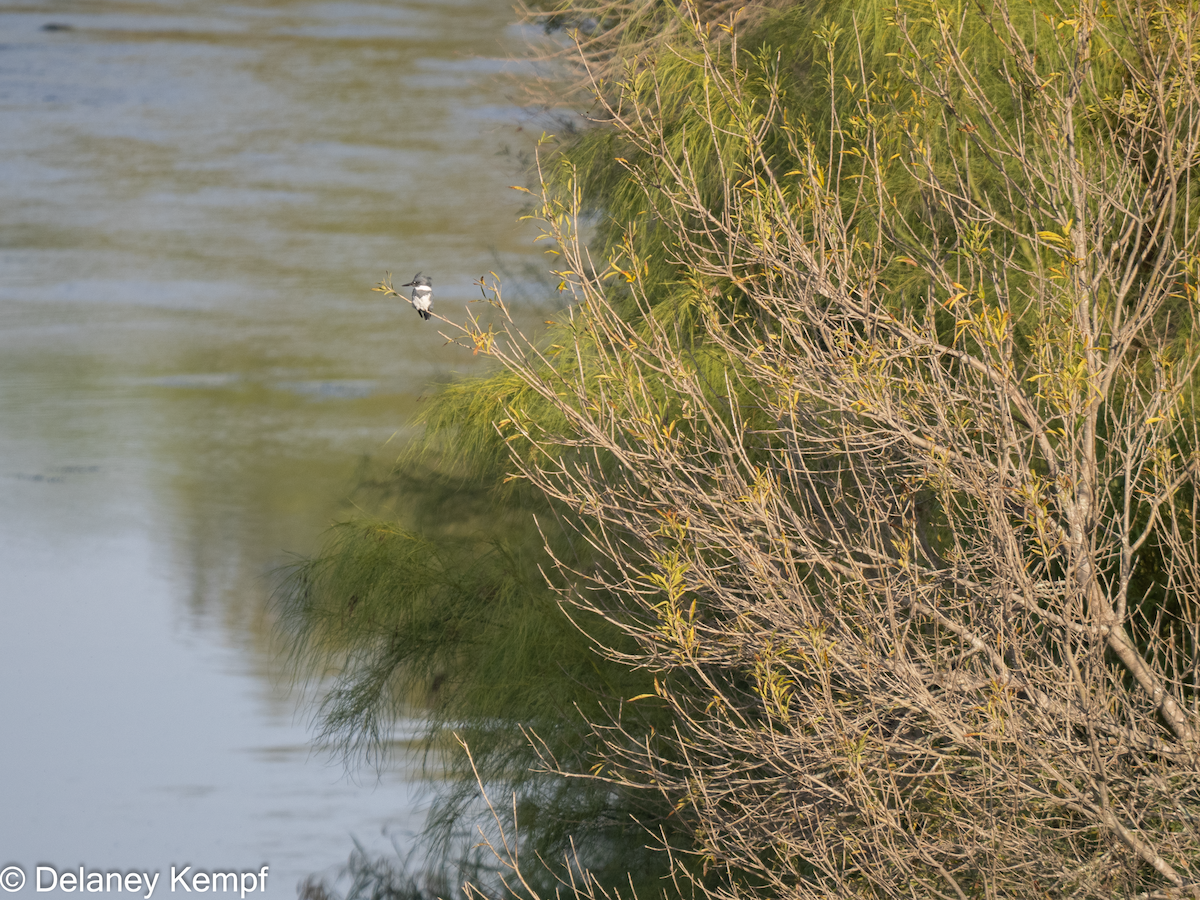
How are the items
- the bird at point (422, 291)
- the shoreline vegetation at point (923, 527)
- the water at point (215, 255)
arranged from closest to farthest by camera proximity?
the shoreline vegetation at point (923, 527) → the bird at point (422, 291) → the water at point (215, 255)

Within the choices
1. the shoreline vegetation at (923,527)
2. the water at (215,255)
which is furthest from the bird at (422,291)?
the water at (215,255)

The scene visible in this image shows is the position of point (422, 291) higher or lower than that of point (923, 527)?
higher

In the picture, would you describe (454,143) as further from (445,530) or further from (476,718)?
(476,718)

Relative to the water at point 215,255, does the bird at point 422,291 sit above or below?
above

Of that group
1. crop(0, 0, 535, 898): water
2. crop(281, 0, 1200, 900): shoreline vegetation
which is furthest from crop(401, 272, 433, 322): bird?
crop(0, 0, 535, 898): water

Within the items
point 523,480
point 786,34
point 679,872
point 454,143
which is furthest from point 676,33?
point 454,143

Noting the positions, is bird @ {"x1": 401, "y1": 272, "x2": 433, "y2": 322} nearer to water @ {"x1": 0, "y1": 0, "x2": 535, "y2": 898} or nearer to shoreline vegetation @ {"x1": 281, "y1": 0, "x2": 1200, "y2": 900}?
shoreline vegetation @ {"x1": 281, "y1": 0, "x2": 1200, "y2": 900}

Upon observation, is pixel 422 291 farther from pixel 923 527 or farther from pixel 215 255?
pixel 215 255

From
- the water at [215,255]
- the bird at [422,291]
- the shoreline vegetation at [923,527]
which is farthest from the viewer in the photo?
the water at [215,255]

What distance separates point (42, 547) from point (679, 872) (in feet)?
27.1

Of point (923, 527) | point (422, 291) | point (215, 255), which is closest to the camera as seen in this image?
point (422, 291)

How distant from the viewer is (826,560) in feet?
6.80

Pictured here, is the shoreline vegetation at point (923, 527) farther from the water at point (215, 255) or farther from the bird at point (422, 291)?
the water at point (215, 255)

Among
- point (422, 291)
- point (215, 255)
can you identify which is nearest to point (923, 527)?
point (422, 291)
